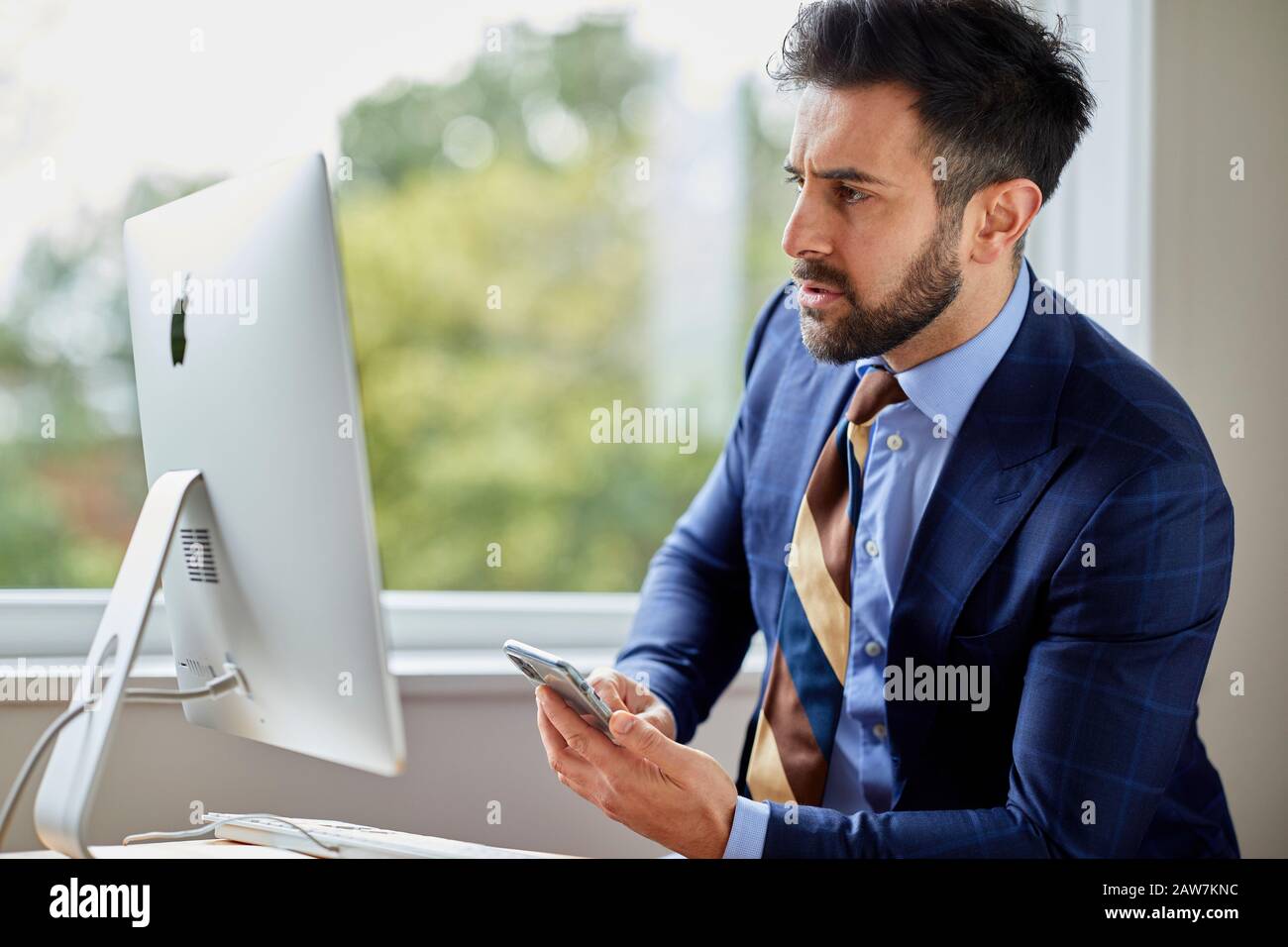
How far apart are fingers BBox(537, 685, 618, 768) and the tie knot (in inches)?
20.4

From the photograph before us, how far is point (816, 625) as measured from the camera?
4.03ft

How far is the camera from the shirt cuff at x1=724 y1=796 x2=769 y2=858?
94cm

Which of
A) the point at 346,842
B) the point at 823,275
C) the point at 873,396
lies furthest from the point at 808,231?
the point at 346,842

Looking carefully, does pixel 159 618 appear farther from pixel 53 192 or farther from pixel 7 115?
pixel 7 115

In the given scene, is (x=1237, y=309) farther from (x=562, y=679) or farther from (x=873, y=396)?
(x=562, y=679)

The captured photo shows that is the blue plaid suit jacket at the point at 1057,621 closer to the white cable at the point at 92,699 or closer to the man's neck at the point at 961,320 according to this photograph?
the man's neck at the point at 961,320

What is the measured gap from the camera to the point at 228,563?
0.87 m

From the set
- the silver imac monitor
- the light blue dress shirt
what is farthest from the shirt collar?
the silver imac monitor

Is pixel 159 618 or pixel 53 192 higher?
pixel 53 192

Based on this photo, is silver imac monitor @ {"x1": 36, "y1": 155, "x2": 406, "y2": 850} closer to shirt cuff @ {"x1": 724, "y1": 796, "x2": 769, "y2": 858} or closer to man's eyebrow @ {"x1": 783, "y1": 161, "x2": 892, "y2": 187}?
shirt cuff @ {"x1": 724, "y1": 796, "x2": 769, "y2": 858}

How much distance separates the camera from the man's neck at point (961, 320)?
47.9 inches

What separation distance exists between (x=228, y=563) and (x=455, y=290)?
111 cm

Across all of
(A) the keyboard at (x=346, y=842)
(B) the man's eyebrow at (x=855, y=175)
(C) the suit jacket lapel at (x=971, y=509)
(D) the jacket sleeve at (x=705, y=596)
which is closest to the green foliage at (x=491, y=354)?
(D) the jacket sleeve at (x=705, y=596)
